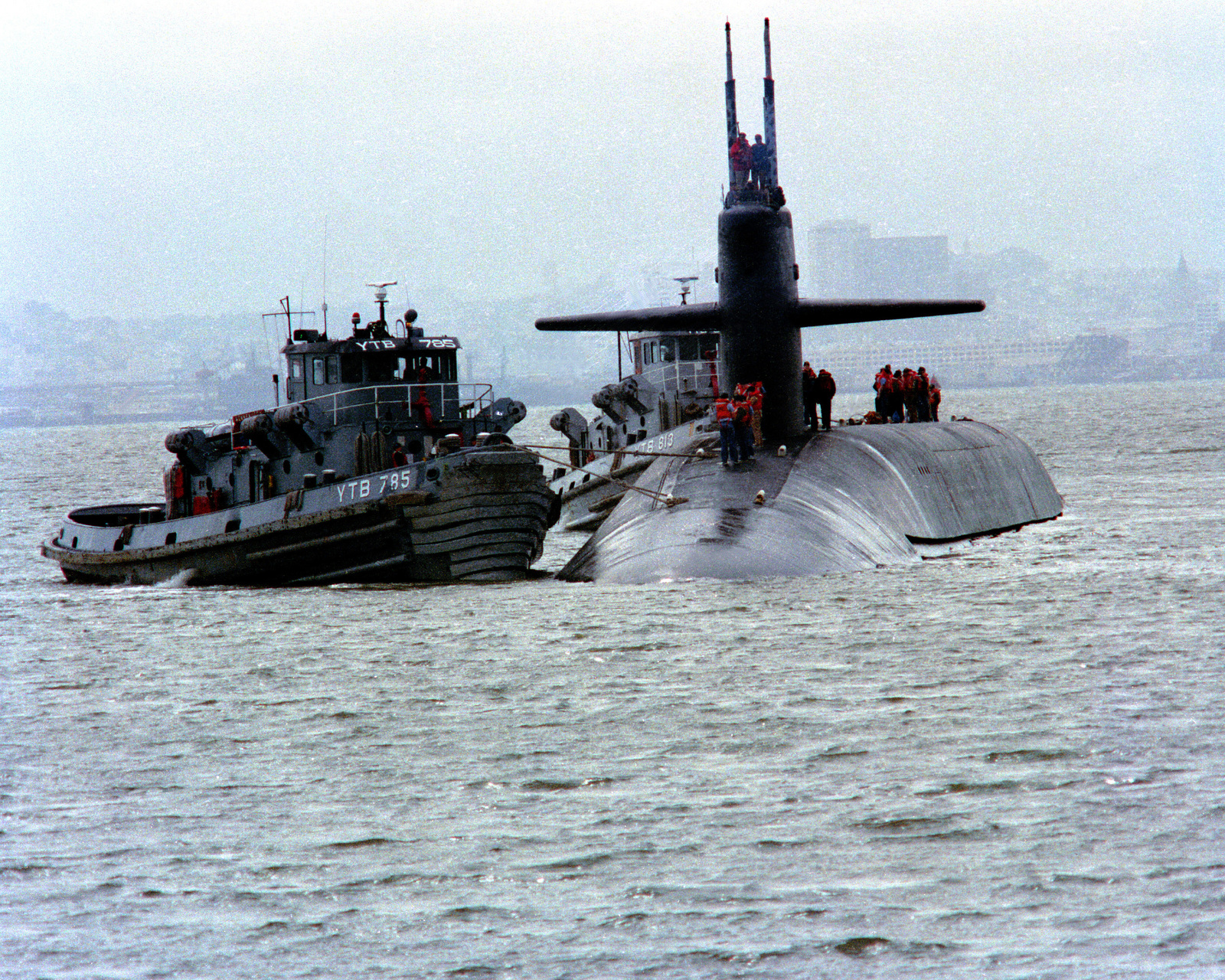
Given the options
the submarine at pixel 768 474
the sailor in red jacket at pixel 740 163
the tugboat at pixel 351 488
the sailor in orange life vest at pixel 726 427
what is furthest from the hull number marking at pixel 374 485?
the sailor in red jacket at pixel 740 163

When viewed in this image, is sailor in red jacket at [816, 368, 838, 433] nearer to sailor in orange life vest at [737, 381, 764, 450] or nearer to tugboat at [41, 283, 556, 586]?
sailor in orange life vest at [737, 381, 764, 450]

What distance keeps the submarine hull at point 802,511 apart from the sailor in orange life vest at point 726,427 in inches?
10.5

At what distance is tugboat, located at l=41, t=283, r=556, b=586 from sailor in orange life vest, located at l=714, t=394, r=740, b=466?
279 centimetres

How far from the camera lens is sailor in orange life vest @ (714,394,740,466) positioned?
75.5ft

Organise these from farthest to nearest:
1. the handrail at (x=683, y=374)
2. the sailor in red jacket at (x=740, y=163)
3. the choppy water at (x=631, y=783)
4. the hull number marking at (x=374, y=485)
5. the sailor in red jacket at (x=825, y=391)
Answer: the handrail at (x=683, y=374)
the sailor in red jacket at (x=825, y=391)
the sailor in red jacket at (x=740, y=163)
the hull number marking at (x=374, y=485)
the choppy water at (x=631, y=783)

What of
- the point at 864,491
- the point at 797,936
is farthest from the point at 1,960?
the point at 864,491

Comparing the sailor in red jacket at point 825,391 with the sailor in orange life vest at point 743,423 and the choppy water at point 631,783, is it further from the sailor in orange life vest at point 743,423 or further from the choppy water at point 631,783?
the choppy water at point 631,783

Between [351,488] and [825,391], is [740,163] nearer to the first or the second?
[825,391]

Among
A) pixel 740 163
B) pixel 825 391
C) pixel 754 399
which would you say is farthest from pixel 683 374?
pixel 754 399

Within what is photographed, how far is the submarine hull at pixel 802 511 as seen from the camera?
2067cm

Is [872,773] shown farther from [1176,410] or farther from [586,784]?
[1176,410]

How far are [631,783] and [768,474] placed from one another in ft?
36.7

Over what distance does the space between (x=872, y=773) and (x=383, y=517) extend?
40.6ft

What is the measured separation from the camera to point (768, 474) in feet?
75.3
